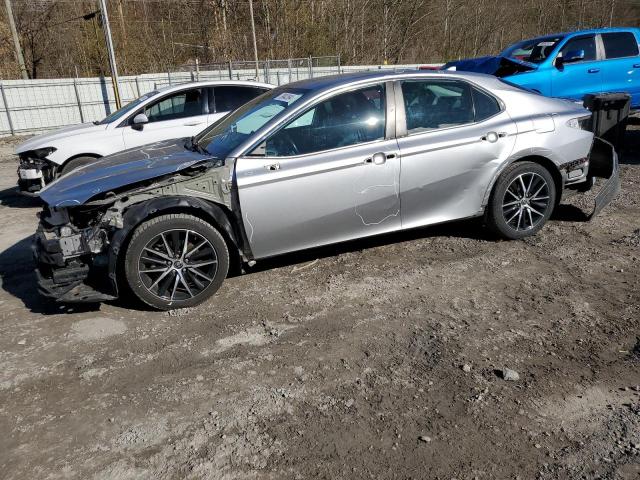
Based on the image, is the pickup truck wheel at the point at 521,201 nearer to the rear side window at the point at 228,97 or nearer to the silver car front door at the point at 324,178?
the silver car front door at the point at 324,178

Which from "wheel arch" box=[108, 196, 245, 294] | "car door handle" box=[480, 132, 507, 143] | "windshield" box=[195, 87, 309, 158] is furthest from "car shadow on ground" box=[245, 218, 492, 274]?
"windshield" box=[195, 87, 309, 158]

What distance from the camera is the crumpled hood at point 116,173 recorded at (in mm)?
4109

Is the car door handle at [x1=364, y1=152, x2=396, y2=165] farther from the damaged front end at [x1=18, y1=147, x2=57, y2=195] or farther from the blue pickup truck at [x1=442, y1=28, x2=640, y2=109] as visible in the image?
the blue pickup truck at [x1=442, y1=28, x2=640, y2=109]

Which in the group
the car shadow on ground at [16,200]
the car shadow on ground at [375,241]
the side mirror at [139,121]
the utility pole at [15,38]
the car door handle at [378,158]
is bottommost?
the car shadow on ground at [375,241]

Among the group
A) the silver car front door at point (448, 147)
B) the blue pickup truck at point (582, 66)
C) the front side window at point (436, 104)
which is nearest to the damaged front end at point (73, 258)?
the silver car front door at point (448, 147)

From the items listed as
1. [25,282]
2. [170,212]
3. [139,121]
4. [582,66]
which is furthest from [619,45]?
[25,282]

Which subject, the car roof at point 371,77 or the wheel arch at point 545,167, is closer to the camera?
the car roof at point 371,77

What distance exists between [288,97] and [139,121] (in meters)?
3.80

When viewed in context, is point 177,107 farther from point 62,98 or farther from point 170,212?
point 62,98

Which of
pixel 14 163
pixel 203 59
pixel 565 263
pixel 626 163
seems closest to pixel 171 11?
pixel 203 59

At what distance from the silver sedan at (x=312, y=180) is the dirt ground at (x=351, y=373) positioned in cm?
41

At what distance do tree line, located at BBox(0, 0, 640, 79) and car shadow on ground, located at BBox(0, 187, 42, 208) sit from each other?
17.9 m

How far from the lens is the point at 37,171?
7480 millimetres

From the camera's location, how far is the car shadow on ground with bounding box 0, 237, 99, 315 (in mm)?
4434
